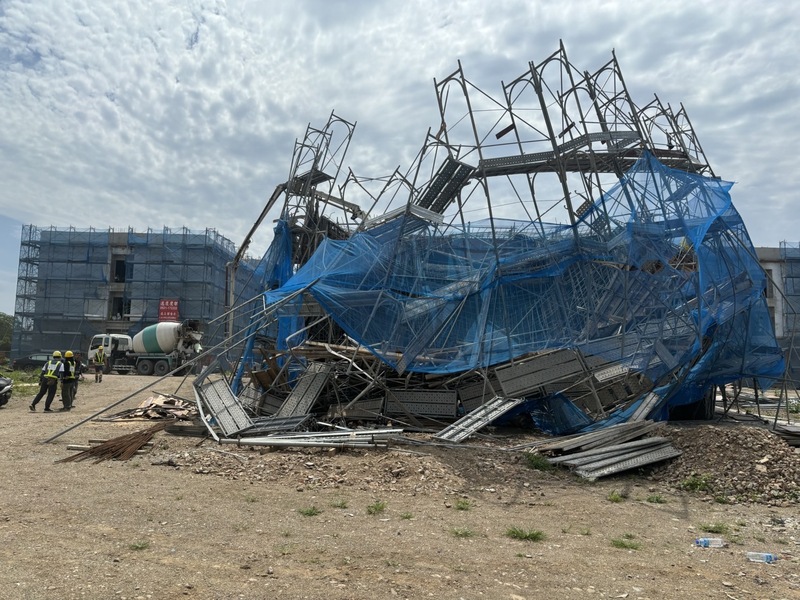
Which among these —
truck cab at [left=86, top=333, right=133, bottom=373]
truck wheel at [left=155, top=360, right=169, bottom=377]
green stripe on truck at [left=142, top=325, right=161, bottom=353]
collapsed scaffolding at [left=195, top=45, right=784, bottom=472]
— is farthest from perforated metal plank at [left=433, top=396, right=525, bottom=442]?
truck cab at [left=86, top=333, right=133, bottom=373]

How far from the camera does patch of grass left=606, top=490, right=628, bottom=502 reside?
696 cm

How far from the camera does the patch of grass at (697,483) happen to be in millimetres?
7357

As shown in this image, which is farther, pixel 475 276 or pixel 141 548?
pixel 475 276

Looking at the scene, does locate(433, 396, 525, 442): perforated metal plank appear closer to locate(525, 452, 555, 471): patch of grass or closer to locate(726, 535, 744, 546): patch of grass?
locate(525, 452, 555, 471): patch of grass

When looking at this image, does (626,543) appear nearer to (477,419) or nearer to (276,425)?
(477,419)

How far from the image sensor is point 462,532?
18.0 feet

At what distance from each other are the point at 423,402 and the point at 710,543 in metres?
7.06

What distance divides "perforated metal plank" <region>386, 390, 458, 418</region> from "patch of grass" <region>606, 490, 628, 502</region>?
4.81 m

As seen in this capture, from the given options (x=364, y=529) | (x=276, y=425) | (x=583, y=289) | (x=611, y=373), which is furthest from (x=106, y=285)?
(x=364, y=529)

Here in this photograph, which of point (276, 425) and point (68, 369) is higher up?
point (68, 369)

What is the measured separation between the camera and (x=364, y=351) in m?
12.4

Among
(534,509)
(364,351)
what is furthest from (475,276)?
(534,509)

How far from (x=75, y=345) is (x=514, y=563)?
43.7 m

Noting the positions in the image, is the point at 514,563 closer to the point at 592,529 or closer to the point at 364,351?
the point at 592,529
